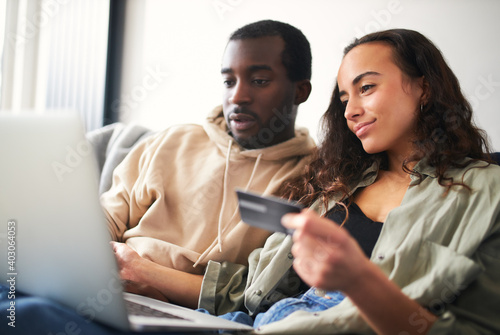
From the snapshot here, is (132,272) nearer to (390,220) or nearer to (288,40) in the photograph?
(390,220)

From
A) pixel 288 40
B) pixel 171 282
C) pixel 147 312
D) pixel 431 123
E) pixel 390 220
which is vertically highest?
pixel 288 40

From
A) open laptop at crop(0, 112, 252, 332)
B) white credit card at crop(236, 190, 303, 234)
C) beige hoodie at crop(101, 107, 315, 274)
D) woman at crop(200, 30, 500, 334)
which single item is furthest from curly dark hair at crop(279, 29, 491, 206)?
open laptop at crop(0, 112, 252, 332)

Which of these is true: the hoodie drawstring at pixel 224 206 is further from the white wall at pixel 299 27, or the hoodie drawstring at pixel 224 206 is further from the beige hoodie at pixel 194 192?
the white wall at pixel 299 27

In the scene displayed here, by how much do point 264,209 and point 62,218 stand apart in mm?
277

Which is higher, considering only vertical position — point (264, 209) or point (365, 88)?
point (365, 88)

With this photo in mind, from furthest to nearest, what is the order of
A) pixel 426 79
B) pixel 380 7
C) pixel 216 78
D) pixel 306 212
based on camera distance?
pixel 216 78, pixel 380 7, pixel 426 79, pixel 306 212

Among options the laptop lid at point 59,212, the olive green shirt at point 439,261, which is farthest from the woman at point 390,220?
the laptop lid at point 59,212

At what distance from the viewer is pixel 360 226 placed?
3.18ft

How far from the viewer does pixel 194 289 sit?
111 centimetres

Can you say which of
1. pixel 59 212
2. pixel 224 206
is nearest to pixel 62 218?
pixel 59 212

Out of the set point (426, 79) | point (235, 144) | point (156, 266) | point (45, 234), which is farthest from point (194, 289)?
point (426, 79)

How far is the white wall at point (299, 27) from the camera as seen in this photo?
1372 millimetres

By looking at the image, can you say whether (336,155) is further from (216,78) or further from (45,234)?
(216,78)

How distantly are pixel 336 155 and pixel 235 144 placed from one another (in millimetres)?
314
